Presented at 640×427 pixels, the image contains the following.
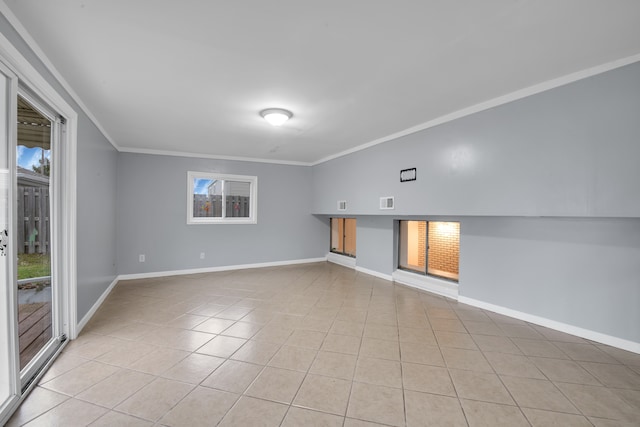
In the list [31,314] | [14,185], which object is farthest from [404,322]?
[31,314]

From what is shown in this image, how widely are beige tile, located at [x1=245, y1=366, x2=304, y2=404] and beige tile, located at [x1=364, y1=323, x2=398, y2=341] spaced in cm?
95

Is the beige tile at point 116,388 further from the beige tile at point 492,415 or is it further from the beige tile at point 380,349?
the beige tile at point 492,415

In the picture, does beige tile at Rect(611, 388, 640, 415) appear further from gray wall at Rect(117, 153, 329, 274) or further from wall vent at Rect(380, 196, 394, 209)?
gray wall at Rect(117, 153, 329, 274)

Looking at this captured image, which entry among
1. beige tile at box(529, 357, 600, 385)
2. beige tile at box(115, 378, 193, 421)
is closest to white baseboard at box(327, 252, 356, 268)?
beige tile at box(529, 357, 600, 385)

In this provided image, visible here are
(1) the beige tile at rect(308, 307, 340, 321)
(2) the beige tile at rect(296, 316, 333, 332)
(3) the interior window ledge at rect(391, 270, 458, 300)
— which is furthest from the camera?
(3) the interior window ledge at rect(391, 270, 458, 300)

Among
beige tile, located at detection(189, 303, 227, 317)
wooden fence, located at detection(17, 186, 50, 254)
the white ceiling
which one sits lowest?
beige tile, located at detection(189, 303, 227, 317)

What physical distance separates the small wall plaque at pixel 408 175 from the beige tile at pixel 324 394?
2741 millimetres

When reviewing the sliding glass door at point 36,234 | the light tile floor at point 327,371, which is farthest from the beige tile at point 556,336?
the sliding glass door at point 36,234

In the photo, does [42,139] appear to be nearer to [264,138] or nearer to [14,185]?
[14,185]

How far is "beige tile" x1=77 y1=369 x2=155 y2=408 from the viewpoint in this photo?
5.76 feet

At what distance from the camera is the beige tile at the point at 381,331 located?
2.67m

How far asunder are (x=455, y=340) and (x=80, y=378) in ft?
10.3

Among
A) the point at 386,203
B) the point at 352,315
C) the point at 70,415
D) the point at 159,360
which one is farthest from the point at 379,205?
the point at 70,415

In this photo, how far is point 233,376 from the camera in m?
2.02
